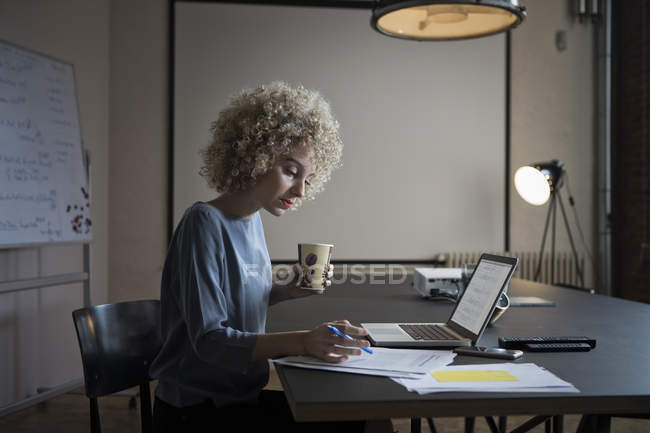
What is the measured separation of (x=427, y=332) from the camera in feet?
4.76

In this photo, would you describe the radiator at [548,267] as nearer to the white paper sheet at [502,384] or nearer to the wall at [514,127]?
the wall at [514,127]

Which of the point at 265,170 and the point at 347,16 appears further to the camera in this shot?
the point at 347,16

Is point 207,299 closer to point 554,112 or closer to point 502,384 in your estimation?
point 502,384

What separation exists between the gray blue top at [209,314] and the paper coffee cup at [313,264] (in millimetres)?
129

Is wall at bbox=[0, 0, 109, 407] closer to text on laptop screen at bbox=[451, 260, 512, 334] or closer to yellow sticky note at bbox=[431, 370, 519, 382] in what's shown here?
text on laptop screen at bbox=[451, 260, 512, 334]

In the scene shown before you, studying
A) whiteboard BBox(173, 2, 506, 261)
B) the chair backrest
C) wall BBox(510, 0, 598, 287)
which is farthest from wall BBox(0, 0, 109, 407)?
wall BBox(510, 0, 598, 287)

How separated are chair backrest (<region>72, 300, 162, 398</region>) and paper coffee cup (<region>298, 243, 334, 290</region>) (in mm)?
576

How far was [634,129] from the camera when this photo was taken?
436 centimetres

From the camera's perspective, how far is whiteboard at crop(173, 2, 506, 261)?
4.33 meters

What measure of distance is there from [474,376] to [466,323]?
0.37 m

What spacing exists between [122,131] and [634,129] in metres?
3.88

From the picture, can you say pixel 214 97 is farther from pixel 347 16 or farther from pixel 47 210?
pixel 47 210

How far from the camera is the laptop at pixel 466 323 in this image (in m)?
1.34

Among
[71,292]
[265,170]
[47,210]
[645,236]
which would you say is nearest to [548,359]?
[265,170]
